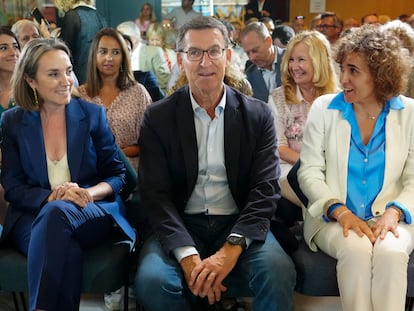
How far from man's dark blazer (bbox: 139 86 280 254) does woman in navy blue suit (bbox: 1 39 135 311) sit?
0.74 ft

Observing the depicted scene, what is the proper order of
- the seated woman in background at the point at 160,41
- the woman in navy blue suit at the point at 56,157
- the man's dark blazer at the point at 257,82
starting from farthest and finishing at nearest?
the seated woman in background at the point at 160,41 < the man's dark blazer at the point at 257,82 < the woman in navy blue suit at the point at 56,157

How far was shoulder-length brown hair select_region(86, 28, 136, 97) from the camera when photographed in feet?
10.0

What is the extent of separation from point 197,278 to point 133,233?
493 millimetres

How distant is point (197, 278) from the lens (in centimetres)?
181

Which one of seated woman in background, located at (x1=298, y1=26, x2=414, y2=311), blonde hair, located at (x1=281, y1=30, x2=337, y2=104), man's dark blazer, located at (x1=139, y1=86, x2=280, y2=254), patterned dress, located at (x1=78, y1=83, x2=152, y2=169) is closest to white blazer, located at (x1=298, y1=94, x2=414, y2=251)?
seated woman in background, located at (x1=298, y1=26, x2=414, y2=311)

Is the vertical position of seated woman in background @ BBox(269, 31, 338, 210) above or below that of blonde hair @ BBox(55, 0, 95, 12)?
below

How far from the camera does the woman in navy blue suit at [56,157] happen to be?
6.78 feet

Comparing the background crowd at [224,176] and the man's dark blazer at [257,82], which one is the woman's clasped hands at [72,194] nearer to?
the background crowd at [224,176]

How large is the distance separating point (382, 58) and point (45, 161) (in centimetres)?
148

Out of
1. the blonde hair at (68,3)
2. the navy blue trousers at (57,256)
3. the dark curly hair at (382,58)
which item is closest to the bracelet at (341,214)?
the dark curly hair at (382,58)

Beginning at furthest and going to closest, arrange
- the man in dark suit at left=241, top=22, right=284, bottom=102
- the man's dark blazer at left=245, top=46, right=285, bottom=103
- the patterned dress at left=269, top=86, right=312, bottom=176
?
the man in dark suit at left=241, top=22, right=284, bottom=102 → the man's dark blazer at left=245, top=46, right=285, bottom=103 → the patterned dress at left=269, top=86, right=312, bottom=176

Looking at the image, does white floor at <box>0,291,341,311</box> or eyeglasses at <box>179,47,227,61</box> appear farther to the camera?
white floor at <box>0,291,341,311</box>

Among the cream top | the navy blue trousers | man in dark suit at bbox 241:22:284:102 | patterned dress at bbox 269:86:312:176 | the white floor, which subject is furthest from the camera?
man in dark suit at bbox 241:22:284:102

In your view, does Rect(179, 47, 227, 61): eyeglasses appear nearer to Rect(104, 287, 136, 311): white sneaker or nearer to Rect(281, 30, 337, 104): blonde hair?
Rect(281, 30, 337, 104): blonde hair
